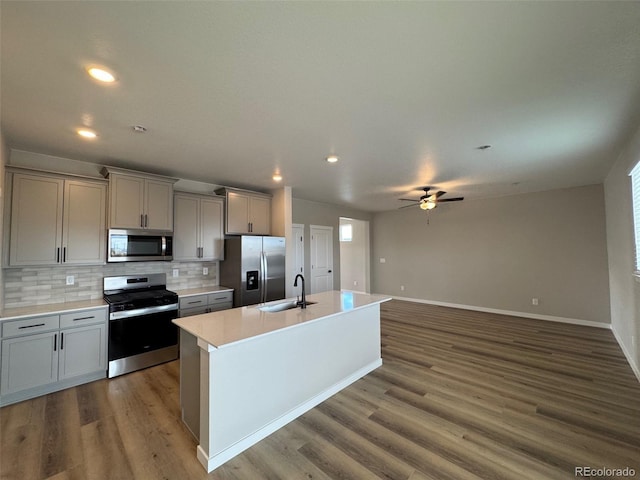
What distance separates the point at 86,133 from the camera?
103 inches

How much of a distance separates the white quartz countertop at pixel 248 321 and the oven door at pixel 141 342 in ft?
4.73

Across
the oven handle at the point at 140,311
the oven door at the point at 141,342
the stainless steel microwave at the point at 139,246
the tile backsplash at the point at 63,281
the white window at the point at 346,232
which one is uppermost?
the white window at the point at 346,232

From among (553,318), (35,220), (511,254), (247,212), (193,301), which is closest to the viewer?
(35,220)

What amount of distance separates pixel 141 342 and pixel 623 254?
6.25 metres

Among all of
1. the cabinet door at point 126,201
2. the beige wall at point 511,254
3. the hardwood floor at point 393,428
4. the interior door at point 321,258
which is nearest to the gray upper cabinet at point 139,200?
the cabinet door at point 126,201

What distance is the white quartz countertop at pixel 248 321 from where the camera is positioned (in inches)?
76.2

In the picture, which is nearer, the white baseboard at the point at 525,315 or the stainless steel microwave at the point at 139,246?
the stainless steel microwave at the point at 139,246

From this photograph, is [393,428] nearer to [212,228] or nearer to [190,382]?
[190,382]

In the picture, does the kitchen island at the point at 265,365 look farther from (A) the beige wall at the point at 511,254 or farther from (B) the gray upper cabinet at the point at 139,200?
(A) the beige wall at the point at 511,254

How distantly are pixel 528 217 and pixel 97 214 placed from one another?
24.7 feet

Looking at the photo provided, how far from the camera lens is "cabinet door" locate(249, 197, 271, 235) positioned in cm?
482

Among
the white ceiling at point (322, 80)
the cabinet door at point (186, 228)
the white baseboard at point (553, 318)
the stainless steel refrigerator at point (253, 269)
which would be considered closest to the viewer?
the white ceiling at point (322, 80)

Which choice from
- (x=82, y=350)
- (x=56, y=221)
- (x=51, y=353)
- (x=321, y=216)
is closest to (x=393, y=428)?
(x=82, y=350)

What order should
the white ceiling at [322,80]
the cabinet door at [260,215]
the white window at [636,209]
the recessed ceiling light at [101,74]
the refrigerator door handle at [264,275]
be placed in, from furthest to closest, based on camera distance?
the cabinet door at [260,215], the refrigerator door handle at [264,275], the white window at [636,209], the recessed ceiling light at [101,74], the white ceiling at [322,80]
